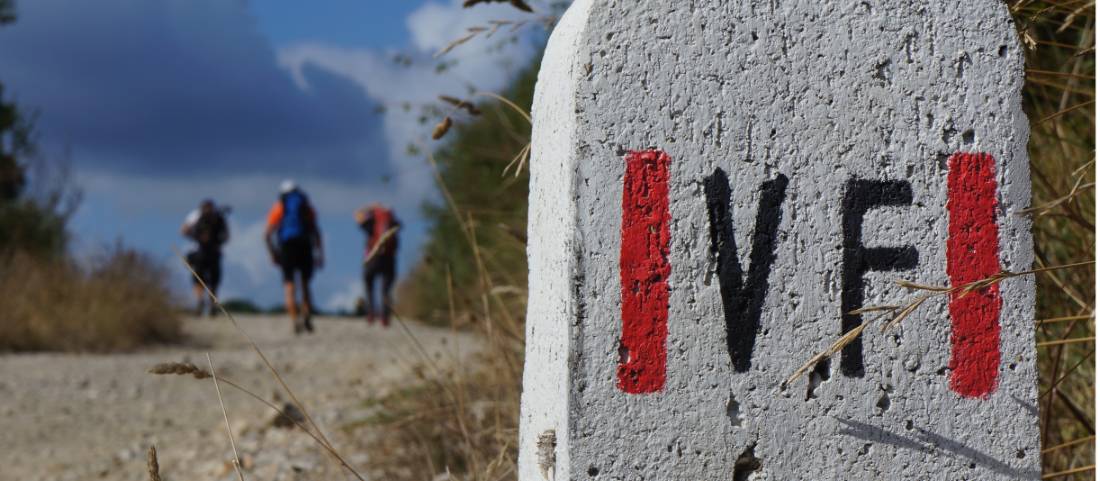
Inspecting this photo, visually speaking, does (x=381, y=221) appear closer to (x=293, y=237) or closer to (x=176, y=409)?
(x=293, y=237)

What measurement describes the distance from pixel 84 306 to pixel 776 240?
990 cm

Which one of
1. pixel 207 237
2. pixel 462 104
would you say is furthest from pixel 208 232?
pixel 462 104

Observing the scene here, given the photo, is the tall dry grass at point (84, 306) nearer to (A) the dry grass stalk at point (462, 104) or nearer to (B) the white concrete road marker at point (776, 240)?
(A) the dry grass stalk at point (462, 104)

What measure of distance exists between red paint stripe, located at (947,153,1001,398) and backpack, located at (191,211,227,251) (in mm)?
12362

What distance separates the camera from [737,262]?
162cm

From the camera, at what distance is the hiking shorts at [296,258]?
11250 mm

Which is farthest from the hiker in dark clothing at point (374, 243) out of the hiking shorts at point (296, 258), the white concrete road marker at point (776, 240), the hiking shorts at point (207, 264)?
the white concrete road marker at point (776, 240)

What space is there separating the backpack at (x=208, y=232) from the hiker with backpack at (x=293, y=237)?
178 centimetres

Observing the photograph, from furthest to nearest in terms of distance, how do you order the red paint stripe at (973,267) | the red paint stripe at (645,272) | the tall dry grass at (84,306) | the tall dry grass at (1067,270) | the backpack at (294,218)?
the backpack at (294,218) → the tall dry grass at (84,306) → the tall dry grass at (1067,270) → the red paint stripe at (973,267) → the red paint stripe at (645,272)

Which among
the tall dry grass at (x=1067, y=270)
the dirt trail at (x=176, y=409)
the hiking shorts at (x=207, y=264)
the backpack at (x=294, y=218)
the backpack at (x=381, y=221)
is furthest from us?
the hiking shorts at (x=207, y=264)

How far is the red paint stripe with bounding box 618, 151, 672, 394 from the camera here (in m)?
1.57

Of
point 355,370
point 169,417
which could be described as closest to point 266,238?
point 355,370

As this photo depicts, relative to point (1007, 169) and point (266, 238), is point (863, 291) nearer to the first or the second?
point (1007, 169)

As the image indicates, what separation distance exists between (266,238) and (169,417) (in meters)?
5.77
